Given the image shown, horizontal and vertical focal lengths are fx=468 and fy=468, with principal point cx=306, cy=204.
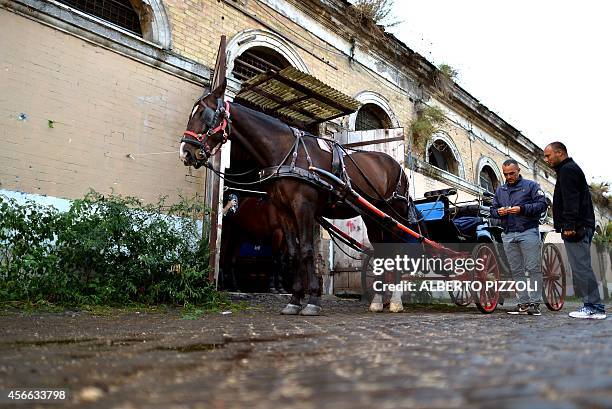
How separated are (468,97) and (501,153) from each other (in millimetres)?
3446

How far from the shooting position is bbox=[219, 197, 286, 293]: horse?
744cm

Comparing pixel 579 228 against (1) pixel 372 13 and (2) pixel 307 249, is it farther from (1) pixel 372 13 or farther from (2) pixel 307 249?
(1) pixel 372 13

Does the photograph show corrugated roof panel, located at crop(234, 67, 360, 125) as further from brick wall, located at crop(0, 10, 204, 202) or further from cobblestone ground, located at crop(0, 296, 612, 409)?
cobblestone ground, located at crop(0, 296, 612, 409)

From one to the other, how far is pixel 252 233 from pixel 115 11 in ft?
13.1

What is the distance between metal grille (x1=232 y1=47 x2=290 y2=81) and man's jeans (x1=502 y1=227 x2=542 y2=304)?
4.95m

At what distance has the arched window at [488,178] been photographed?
15.8m

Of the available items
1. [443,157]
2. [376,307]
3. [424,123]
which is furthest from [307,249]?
Answer: [443,157]

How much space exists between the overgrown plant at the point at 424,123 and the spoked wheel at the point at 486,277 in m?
6.62

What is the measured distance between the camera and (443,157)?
1412cm

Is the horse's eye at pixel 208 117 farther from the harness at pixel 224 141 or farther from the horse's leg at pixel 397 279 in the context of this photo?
the horse's leg at pixel 397 279

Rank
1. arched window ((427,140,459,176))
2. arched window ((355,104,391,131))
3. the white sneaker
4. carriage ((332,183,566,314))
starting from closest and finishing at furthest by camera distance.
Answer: the white sneaker → carriage ((332,183,566,314)) → arched window ((355,104,391,131)) → arched window ((427,140,459,176))

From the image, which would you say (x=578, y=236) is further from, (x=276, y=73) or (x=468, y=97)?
(x=468, y=97)

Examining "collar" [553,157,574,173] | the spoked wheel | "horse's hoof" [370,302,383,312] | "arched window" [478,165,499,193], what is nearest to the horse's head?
"horse's hoof" [370,302,383,312]

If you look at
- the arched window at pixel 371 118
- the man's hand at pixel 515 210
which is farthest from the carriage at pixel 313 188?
the arched window at pixel 371 118
